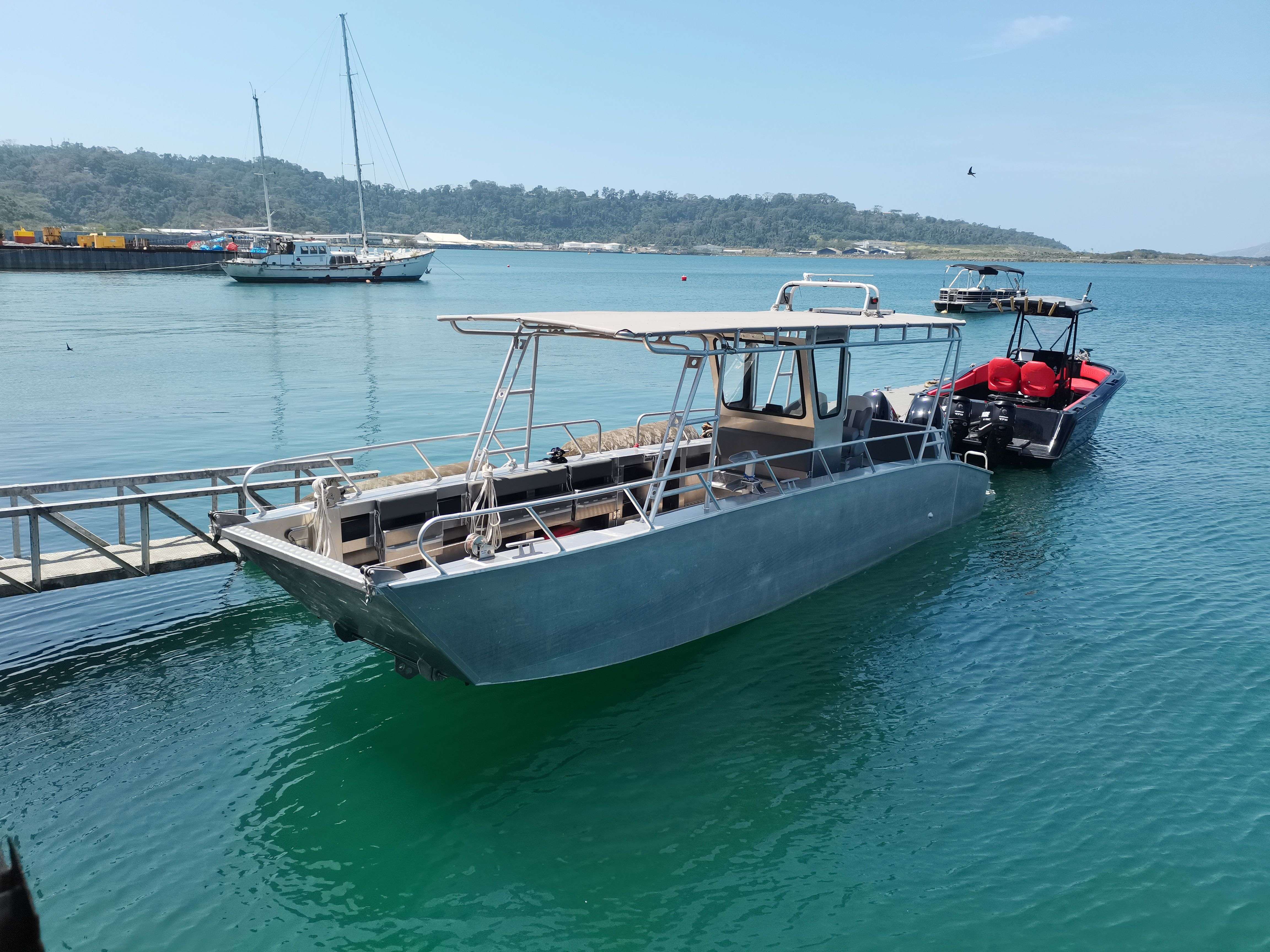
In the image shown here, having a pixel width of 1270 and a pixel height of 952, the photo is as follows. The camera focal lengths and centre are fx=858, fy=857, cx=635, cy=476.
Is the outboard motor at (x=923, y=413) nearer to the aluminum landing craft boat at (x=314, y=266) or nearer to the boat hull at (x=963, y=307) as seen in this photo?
A: the boat hull at (x=963, y=307)

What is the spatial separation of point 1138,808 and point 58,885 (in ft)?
27.3

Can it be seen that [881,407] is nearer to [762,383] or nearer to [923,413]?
[923,413]

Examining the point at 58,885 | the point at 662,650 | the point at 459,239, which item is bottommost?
the point at 58,885

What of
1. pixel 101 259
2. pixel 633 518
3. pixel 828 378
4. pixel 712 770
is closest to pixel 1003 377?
pixel 828 378

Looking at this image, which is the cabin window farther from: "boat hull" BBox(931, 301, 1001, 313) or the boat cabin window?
"boat hull" BBox(931, 301, 1001, 313)

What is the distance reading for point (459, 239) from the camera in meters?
173

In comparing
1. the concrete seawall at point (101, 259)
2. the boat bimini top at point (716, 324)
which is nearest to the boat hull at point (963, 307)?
the boat bimini top at point (716, 324)

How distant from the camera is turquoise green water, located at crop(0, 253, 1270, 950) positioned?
593 centimetres

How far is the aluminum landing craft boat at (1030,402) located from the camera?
58.5 ft

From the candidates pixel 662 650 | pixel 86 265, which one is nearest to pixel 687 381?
pixel 662 650

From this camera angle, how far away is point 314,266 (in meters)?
73.9

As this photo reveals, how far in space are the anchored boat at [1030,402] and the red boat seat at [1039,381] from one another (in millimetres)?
14

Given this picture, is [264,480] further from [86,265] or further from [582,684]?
[86,265]

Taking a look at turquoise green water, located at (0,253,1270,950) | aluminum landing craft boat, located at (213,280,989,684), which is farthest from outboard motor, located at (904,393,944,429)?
aluminum landing craft boat, located at (213,280,989,684)
